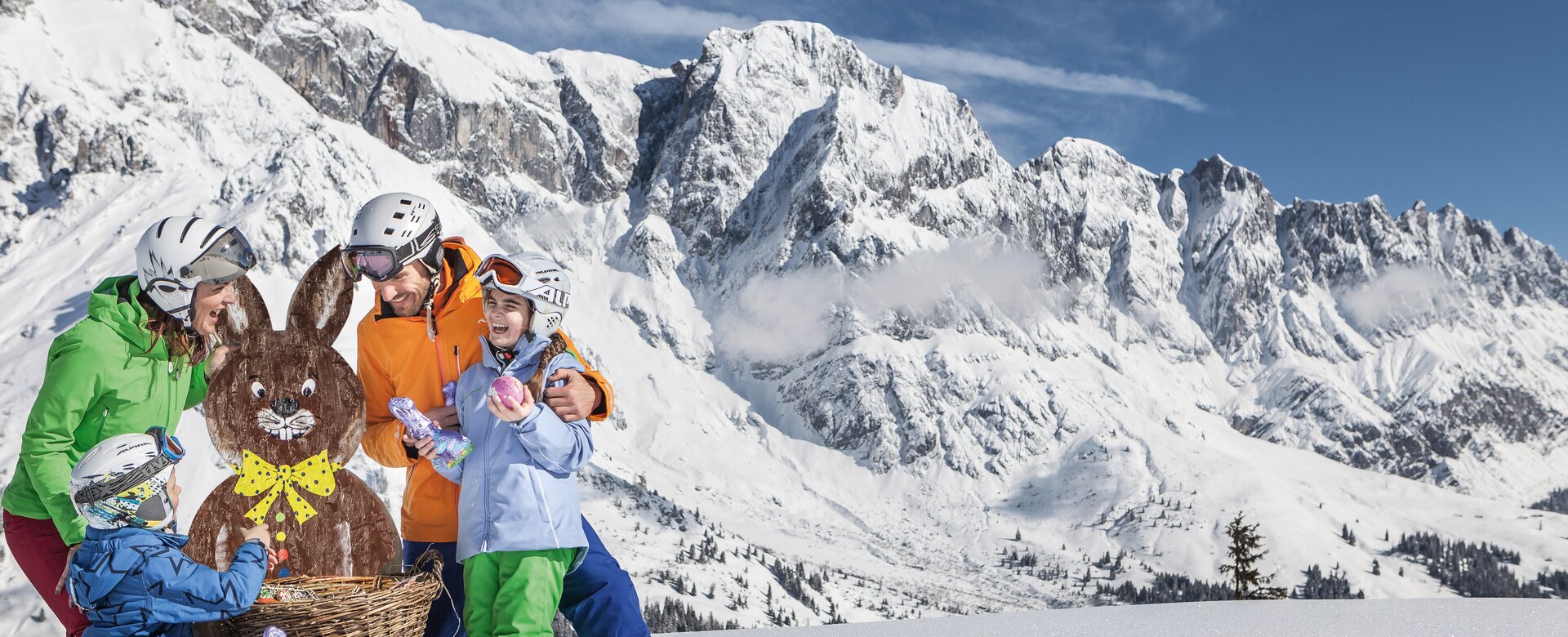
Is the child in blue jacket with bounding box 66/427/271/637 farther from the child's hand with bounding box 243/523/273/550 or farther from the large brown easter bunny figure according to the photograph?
the large brown easter bunny figure

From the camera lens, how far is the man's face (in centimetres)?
532

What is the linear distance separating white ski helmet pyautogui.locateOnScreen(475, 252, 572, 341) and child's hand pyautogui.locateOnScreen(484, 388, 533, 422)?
2.05ft

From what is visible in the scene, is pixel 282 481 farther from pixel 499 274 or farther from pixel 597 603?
pixel 597 603

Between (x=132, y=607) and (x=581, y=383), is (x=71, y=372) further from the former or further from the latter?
(x=581, y=383)

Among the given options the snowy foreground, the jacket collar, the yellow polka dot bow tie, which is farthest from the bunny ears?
the snowy foreground

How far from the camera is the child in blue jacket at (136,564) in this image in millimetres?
4492

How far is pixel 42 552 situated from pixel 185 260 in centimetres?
181

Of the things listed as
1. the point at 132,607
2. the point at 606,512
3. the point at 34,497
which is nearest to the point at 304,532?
the point at 132,607

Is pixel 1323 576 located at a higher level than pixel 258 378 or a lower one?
higher

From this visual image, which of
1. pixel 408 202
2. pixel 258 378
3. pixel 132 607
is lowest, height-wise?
pixel 132 607

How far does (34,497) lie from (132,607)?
4.18ft

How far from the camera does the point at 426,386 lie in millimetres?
5348

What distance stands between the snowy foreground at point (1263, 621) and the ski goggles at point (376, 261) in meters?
5.25

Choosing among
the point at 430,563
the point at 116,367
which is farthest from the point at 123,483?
the point at 430,563
